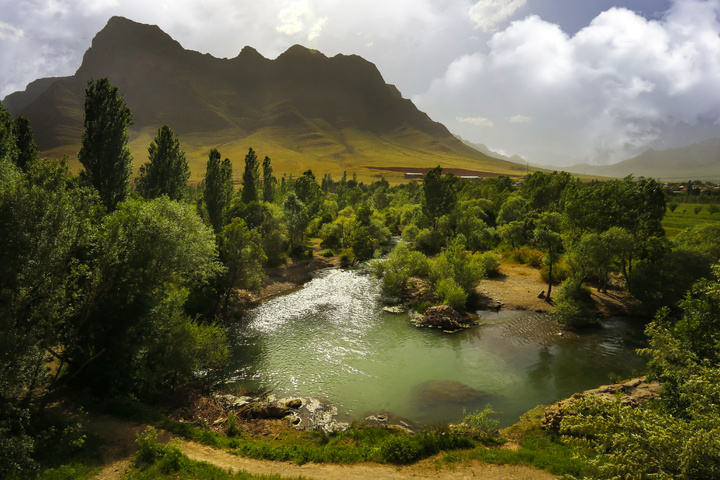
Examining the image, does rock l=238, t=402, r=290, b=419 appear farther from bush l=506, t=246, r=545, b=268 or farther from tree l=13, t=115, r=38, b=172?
bush l=506, t=246, r=545, b=268

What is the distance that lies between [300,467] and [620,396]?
17632 mm

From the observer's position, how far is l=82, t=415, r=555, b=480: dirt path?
13930 mm

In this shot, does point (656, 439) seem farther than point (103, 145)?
No

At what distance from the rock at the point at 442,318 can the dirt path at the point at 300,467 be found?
19.0 metres

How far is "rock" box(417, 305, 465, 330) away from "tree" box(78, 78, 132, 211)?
105ft

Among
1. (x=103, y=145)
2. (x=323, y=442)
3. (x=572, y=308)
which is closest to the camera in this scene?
(x=323, y=442)

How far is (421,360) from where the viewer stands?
27344mm

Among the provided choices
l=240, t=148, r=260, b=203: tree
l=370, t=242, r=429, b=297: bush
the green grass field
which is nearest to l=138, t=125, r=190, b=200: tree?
l=240, t=148, r=260, b=203: tree

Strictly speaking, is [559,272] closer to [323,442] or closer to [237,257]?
[323,442]

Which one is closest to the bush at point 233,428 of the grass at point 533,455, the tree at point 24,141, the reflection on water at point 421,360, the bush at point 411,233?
the reflection on water at point 421,360

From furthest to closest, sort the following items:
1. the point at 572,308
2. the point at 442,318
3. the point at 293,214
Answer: the point at 293,214, the point at 442,318, the point at 572,308

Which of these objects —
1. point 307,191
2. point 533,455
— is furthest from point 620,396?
point 307,191

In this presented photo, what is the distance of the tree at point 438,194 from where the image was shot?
62.0 metres

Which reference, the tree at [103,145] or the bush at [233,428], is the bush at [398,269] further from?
the tree at [103,145]
